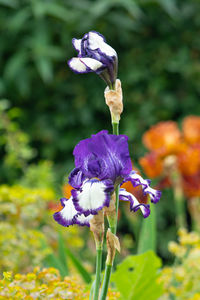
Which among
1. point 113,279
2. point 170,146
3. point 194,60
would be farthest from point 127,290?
point 194,60

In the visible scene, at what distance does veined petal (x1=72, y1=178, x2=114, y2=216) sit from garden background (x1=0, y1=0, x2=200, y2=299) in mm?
1858

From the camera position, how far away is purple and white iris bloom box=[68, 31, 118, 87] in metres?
0.65

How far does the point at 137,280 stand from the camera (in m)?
1.01

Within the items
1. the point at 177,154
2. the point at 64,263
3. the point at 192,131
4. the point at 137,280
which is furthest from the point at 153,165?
the point at 137,280

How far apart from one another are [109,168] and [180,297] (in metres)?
0.58

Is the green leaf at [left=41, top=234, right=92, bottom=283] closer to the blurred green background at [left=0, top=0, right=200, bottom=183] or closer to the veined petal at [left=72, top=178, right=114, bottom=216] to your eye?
the veined petal at [left=72, top=178, right=114, bottom=216]

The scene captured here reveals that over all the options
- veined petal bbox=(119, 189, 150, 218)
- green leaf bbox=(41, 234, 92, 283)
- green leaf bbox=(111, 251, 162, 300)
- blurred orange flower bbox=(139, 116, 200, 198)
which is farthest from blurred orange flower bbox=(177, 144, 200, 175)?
veined petal bbox=(119, 189, 150, 218)

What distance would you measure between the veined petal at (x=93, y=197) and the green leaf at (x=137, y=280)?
420 millimetres

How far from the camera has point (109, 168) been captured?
→ 2.16 ft

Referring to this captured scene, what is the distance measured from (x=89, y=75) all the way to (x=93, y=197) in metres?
2.19

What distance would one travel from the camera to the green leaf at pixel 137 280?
1.01 metres

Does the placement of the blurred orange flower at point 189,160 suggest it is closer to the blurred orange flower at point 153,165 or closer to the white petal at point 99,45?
the blurred orange flower at point 153,165

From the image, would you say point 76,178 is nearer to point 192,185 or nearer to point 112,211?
point 112,211

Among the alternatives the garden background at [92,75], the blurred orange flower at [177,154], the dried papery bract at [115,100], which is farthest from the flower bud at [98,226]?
the garden background at [92,75]
